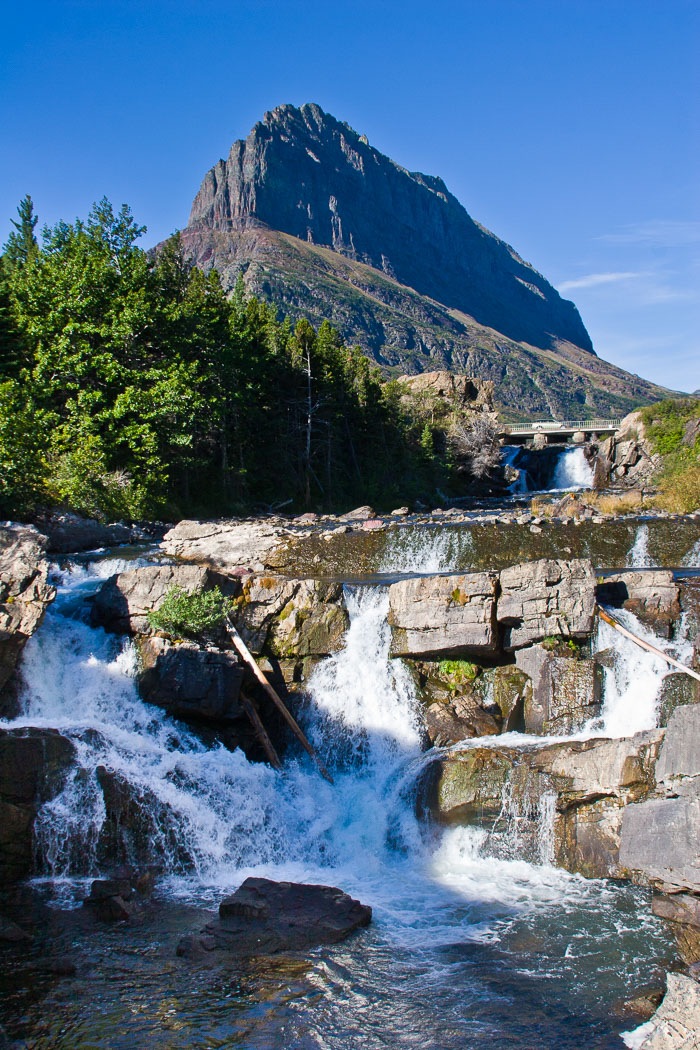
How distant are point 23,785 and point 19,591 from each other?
3.54 meters

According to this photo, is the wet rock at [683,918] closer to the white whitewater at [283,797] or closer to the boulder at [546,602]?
the white whitewater at [283,797]

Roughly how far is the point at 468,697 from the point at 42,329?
21.4 meters

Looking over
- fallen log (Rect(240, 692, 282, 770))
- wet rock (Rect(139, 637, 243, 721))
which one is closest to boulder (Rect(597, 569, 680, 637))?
fallen log (Rect(240, 692, 282, 770))

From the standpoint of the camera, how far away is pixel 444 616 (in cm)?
1420

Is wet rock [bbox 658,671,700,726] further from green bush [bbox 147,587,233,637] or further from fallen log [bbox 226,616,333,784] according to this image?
green bush [bbox 147,587,233,637]

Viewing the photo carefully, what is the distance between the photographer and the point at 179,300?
3222 cm

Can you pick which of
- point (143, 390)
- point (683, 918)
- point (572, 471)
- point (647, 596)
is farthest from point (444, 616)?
point (572, 471)

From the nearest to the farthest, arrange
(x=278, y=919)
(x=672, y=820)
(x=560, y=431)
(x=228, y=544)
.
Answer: (x=278, y=919) → (x=672, y=820) → (x=228, y=544) → (x=560, y=431)

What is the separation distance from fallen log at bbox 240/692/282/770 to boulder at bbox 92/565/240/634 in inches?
102

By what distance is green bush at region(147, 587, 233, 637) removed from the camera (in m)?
13.9

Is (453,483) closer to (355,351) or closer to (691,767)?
(355,351)

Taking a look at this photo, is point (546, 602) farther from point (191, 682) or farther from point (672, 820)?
point (191, 682)

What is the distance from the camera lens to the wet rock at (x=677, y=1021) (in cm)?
604

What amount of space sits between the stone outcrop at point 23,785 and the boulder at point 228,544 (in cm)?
899
